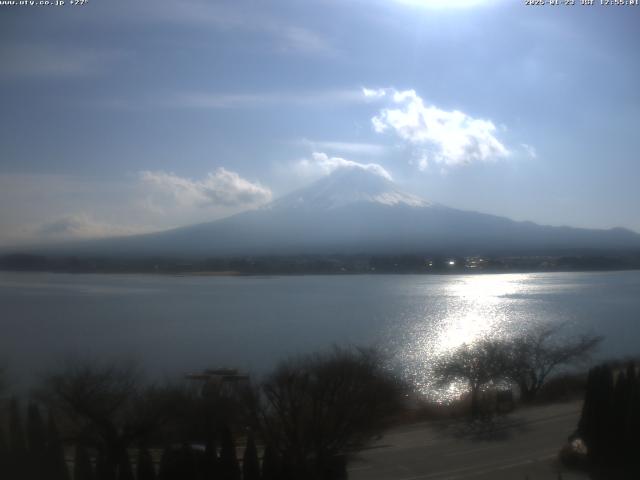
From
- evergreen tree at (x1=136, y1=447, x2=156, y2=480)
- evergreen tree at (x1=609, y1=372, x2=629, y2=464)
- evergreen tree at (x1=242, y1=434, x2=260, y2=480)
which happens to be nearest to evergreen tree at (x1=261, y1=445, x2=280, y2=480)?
evergreen tree at (x1=242, y1=434, x2=260, y2=480)

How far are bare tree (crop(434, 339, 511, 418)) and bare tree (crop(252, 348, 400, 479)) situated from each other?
1078mm

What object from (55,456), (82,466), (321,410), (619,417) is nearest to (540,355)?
(619,417)

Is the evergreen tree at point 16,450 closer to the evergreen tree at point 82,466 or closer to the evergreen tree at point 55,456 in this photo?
the evergreen tree at point 55,456

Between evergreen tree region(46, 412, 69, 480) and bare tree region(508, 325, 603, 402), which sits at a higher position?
evergreen tree region(46, 412, 69, 480)

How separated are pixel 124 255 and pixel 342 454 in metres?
9.15

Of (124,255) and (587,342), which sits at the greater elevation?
(124,255)

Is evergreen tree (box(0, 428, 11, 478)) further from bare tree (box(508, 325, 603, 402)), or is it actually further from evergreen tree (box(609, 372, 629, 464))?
bare tree (box(508, 325, 603, 402))

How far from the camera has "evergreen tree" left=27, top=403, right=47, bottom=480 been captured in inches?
133

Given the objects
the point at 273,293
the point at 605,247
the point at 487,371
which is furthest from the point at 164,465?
the point at 605,247

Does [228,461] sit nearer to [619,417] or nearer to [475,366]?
[619,417]

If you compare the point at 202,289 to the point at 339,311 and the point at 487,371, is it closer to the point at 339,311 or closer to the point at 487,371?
the point at 339,311

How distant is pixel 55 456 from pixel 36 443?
0.16 metres

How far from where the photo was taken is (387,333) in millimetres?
7758

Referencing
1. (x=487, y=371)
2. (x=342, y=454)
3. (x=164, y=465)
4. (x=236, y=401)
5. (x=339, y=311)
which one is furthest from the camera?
(x=339, y=311)
